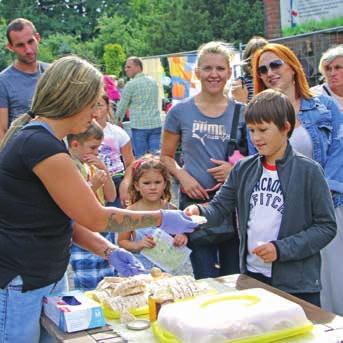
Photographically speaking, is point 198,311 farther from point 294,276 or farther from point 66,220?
point 294,276

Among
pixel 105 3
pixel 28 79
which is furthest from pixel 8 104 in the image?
pixel 105 3

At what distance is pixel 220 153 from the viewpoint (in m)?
3.62

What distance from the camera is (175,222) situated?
252 centimetres

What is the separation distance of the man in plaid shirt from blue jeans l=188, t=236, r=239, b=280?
527 centimetres

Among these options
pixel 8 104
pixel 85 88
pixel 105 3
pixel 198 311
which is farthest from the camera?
pixel 105 3

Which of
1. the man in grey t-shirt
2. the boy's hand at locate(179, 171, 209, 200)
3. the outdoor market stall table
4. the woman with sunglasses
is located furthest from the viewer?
the man in grey t-shirt

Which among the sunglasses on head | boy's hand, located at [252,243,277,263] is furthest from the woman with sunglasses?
boy's hand, located at [252,243,277,263]

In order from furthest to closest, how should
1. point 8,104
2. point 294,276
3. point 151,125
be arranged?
point 151,125, point 8,104, point 294,276

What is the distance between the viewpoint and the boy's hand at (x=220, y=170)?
3531 mm

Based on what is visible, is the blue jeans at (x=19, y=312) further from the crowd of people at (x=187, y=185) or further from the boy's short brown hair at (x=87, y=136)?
the boy's short brown hair at (x=87, y=136)

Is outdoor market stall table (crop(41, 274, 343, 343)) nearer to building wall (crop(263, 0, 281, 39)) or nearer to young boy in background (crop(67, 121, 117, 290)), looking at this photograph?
young boy in background (crop(67, 121, 117, 290))

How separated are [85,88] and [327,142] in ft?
5.25

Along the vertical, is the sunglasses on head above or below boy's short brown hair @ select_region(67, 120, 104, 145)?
above

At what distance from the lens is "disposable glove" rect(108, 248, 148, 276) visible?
258cm
